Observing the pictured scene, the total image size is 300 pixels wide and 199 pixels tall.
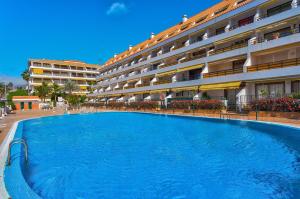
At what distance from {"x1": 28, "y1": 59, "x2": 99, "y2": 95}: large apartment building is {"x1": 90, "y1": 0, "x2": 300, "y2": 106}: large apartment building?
4807cm

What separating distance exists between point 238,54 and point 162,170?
22051 mm

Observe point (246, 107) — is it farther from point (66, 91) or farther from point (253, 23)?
point (66, 91)

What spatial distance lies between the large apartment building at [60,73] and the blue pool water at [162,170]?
231 ft

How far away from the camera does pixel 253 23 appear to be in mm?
23906

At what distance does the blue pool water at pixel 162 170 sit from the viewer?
549cm

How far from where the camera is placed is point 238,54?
25.1 metres

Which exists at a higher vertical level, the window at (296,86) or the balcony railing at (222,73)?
the balcony railing at (222,73)

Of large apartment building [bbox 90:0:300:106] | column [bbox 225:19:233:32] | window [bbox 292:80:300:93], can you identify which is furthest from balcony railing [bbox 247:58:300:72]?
column [bbox 225:19:233:32]

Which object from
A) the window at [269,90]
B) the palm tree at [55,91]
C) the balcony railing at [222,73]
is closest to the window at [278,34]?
the balcony railing at [222,73]

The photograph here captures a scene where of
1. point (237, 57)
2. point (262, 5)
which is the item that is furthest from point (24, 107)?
point (262, 5)

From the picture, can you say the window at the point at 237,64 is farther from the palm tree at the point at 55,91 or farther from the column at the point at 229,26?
the palm tree at the point at 55,91

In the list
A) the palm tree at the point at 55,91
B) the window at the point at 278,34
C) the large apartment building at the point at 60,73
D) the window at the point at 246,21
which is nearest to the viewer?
the window at the point at 278,34

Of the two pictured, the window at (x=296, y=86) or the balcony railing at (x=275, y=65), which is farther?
the window at (x=296, y=86)

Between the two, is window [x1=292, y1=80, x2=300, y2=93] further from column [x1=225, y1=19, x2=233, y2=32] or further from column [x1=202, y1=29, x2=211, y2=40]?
column [x1=202, y1=29, x2=211, y2=40]
